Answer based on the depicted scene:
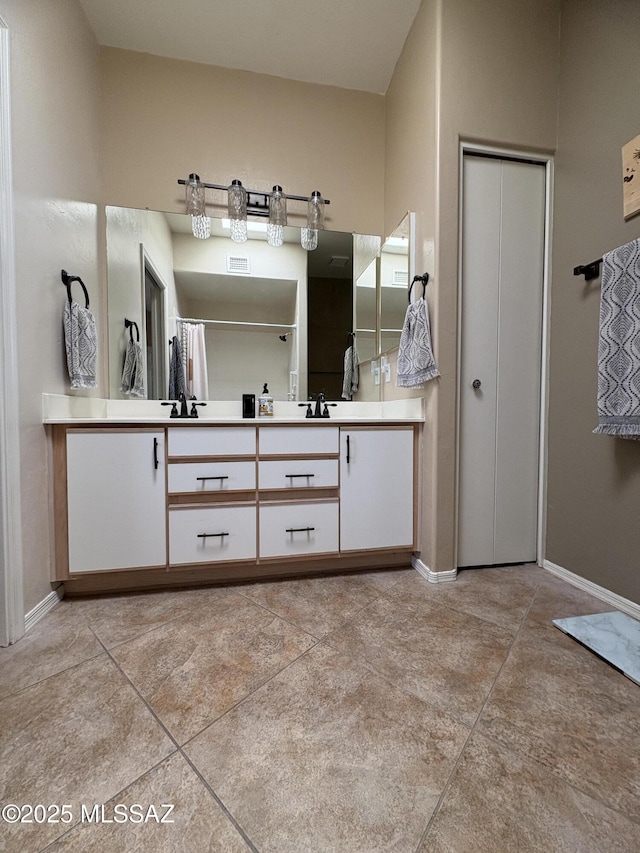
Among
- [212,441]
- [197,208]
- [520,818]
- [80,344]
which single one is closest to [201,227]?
[197,208]

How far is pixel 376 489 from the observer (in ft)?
6.08

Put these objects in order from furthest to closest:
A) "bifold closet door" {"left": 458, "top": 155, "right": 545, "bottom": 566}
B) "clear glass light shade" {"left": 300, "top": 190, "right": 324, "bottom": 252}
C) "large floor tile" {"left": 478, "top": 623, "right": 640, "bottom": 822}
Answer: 1. "clear glass light shade" {"left": 300, "top": 190, "right": 324, "bottom": 252}
2. "bifold closet door" {"left": 458, "top": 155, "right": 545, "bottom": 566}
3. "large floor tile" {"left": 478, "top": 623, "right": 640, "bottom": 822}

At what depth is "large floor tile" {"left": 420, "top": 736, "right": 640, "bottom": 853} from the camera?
68 cm

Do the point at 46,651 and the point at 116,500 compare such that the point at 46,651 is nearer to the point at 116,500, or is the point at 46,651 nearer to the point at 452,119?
the point at 116,500

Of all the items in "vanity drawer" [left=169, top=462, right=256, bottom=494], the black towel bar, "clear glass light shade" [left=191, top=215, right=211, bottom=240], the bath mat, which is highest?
"clear glass light shade" [left=191, top=215, right=211, bottom=240]

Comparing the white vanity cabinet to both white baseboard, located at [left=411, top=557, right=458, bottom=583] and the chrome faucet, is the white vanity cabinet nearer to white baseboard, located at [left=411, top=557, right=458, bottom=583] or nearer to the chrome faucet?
white baseboard, located at [left=411, top=557, right=458, bottom=583]

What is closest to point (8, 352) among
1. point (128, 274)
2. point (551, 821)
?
point (128, 274)

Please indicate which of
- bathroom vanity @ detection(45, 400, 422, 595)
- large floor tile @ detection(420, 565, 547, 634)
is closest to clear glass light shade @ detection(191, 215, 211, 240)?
bathroom vanity @ detection(45, 400, 422, 595)

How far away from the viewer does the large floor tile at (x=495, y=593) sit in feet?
4.85

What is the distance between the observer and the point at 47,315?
1.52 m

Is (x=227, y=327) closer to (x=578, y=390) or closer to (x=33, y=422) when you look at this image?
(x=33, y=422)

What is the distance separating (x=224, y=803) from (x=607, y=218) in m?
2.35

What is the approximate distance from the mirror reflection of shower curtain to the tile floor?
1.19 meters

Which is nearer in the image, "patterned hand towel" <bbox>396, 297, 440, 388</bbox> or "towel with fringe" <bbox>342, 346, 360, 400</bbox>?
"patterned hand towel" <bbox>396, 297, 440, 388</bbox>
